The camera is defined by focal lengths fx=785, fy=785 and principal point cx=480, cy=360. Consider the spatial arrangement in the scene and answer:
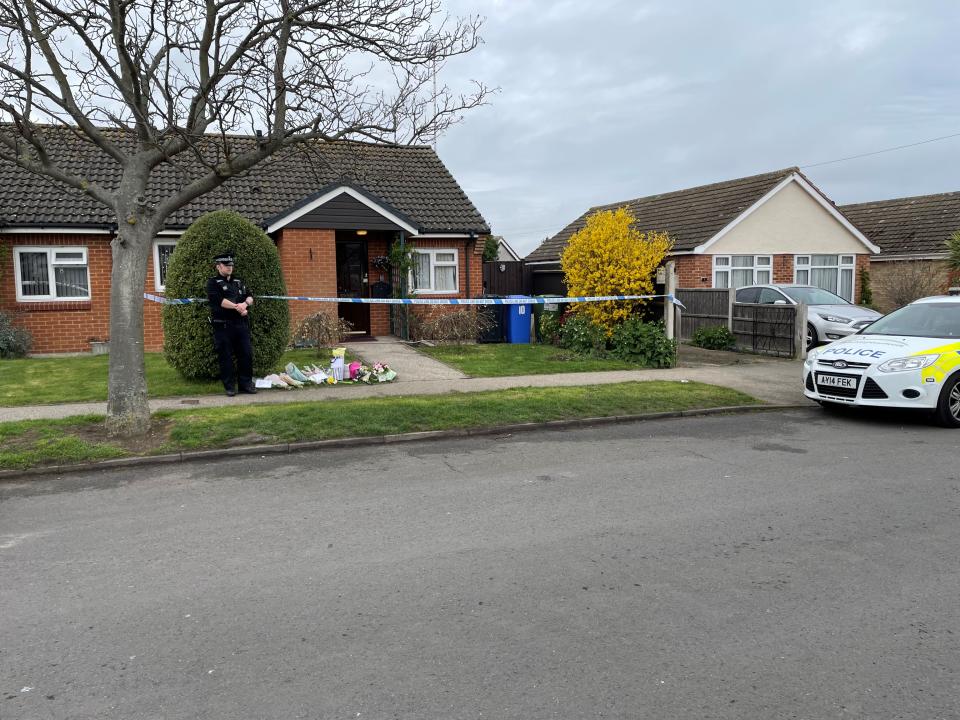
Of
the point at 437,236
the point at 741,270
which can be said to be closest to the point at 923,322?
the point at 437,236

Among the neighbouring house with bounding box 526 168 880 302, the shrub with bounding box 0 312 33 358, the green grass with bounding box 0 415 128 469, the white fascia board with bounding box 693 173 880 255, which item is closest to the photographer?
the green grass with bounding box 0 415 128 469

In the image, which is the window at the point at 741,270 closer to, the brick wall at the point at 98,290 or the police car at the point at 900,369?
the brick wall at the point at 98,290

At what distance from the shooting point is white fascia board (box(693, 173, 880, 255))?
20.5 m

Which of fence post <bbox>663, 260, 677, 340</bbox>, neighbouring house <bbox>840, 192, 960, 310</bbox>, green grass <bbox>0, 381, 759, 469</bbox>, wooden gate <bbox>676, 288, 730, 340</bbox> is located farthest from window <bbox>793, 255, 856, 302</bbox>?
green grass <bbox>0, 381, 759, 469</bbox>

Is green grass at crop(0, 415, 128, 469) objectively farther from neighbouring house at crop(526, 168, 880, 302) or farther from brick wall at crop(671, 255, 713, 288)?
brick wall at crop(671, 255, 713, 288)

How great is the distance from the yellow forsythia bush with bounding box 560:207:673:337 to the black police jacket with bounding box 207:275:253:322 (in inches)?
270

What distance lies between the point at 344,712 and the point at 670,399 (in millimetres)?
7936

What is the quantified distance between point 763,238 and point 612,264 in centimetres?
863

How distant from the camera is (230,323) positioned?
10.4 meters

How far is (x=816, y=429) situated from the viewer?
8.99 metres

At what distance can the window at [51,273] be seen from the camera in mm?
15938

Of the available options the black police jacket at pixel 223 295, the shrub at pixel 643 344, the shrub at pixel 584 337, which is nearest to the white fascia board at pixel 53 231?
the black police jacket at pixel 223 295

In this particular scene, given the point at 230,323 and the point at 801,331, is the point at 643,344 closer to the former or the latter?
the point at 801,331

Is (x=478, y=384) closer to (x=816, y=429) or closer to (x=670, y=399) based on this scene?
(x=670, y=399)
